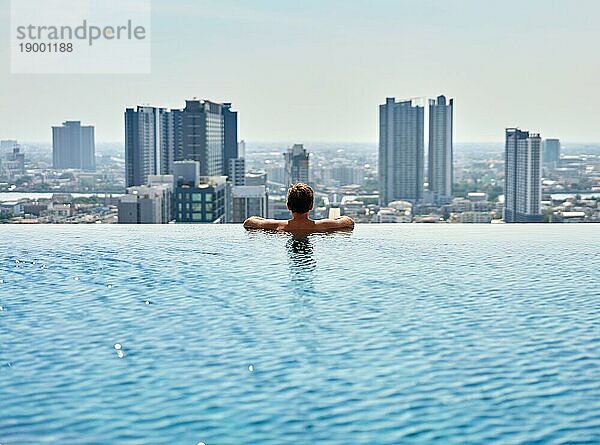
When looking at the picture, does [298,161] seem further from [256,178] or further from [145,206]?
[145,206]

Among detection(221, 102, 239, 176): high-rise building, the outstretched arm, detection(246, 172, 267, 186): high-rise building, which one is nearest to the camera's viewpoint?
the outstretched arm

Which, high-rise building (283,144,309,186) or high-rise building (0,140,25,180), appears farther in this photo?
high-rise building (283,144,309,186)

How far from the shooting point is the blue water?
237cm

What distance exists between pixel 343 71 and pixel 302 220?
34826mm

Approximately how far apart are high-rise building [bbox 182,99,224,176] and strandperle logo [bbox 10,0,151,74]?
22.6 ft

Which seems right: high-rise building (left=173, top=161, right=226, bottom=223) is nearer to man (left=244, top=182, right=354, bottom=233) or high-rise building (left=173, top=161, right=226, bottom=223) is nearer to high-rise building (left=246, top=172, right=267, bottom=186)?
high-rise building (left=246, top=172, right=267, bottom=186)

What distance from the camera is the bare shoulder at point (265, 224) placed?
630cm

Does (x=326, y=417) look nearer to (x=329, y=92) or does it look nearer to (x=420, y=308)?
(x=420, y=308)

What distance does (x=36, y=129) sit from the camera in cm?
3331

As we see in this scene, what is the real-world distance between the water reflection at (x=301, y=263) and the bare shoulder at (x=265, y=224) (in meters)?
0.26

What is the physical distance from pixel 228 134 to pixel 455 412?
44.1 m

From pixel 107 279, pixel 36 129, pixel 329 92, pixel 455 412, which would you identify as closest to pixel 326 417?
pixel 455 412

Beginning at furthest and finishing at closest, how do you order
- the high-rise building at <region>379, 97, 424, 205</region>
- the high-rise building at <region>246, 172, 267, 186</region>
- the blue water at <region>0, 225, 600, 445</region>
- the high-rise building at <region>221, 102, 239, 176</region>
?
the high-rise building at <region>221, 102, 239, 176</region>, the high-rise building at <region>379, 97, 424, 205</region>, the high-rise building at <region>246, 172, 267, 186</region>, the blue water at <region>0, 225, 600, 445</region>

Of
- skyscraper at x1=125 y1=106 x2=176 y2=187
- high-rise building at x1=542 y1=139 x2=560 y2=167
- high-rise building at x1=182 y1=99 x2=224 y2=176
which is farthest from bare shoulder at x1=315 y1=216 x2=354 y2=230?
high-rise building at x1=182 y1=99 x2=224 y2=176
